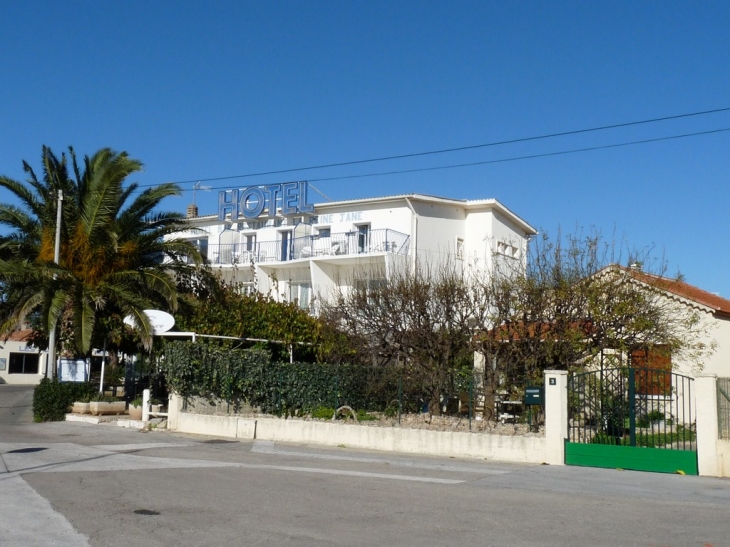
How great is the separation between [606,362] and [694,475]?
5230mm

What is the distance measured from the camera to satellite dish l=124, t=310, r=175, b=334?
23.7m

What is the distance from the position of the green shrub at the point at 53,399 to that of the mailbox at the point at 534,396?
15191 millimetres

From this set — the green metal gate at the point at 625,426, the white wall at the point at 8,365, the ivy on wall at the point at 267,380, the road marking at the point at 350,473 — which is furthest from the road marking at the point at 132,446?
the white wall at the point at 8,365

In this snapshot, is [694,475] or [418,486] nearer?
[418,486]

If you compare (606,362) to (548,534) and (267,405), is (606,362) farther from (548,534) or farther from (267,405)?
(548,534)

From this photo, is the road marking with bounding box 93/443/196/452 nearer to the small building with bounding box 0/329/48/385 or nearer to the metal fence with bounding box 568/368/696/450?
the metal fence with bounding box 568/368/696/450

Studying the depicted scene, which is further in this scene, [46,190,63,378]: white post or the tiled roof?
[46,190,63,378]: white post

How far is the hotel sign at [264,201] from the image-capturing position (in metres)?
37.7

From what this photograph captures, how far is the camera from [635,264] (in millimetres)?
21297

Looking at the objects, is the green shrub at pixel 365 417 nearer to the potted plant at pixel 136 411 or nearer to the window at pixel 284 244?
the potted plant at pixel 136 411

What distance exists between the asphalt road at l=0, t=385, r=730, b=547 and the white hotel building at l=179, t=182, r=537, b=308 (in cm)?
1641

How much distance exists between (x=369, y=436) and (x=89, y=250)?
12039mm

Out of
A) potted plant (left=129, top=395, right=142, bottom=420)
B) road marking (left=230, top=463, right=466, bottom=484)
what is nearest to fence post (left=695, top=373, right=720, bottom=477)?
road marking (left=230, top=463, right=466, bottom=484)

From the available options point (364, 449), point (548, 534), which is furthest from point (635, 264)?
point (548, 534)
